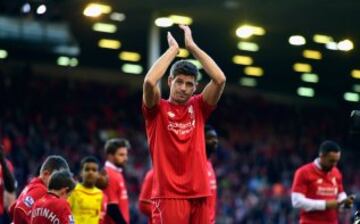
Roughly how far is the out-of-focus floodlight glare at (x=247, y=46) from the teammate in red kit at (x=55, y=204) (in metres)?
26.6

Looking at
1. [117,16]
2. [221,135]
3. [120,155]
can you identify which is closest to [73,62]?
[221,135]

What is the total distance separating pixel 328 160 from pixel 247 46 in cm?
2324

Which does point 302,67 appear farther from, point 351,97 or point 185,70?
point 185,70

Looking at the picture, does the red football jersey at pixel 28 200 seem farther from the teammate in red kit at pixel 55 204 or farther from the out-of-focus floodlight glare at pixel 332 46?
the out-of-focus floodlight glare at pixel 332 46

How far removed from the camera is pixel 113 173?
14688 millimetres

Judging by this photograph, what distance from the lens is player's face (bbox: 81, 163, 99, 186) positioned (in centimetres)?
1349

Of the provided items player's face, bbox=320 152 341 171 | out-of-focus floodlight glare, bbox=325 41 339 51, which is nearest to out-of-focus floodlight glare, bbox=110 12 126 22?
out-of-focus floodlight glare, bbox=325 41 339 51

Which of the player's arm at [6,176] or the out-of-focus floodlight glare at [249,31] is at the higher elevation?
the out-of-focus floodlight glare at [249,31]

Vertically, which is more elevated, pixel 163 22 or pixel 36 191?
pixel 163 22

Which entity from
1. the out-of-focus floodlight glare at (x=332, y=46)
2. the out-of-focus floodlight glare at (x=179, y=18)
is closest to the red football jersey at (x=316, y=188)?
the out-of-focus floodlight glare at (x=179, y=18)

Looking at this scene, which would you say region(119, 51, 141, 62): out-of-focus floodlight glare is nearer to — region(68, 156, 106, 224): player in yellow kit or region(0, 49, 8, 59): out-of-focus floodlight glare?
region(0, 49, 8, 59): out-of-focus floodlight glare

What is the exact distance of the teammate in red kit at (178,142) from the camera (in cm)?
963

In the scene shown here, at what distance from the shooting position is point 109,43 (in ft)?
132

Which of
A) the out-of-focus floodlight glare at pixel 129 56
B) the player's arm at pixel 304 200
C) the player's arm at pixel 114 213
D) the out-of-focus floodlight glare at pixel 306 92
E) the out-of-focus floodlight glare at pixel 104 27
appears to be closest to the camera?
the player's arm at pixel 114 213
